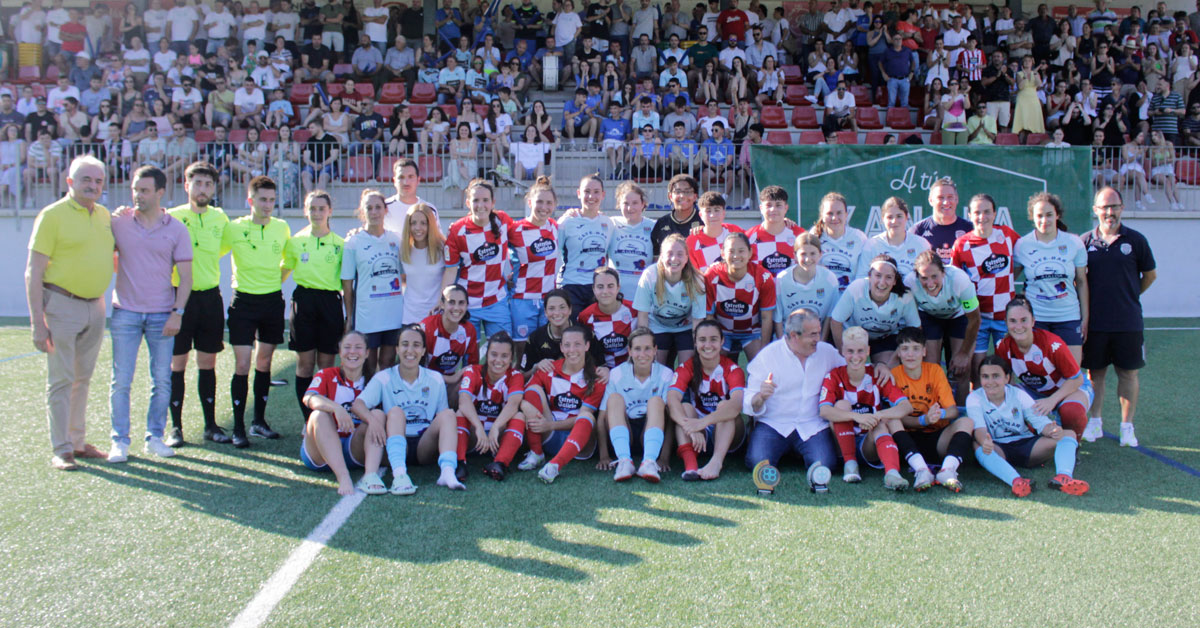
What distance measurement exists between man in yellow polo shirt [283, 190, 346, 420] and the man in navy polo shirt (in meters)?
4.87

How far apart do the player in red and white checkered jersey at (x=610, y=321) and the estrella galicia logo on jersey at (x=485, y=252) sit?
72 centimetres

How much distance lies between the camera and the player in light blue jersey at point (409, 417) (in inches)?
177

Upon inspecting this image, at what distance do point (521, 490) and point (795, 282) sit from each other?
211 cm

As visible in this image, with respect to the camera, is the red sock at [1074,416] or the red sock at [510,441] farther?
the red sock at [1074,416]

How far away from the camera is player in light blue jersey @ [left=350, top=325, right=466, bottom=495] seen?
4504mm

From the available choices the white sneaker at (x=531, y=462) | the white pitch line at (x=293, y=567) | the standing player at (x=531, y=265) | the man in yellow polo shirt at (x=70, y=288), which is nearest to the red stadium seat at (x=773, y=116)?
the standing player at (x=531, y=265)

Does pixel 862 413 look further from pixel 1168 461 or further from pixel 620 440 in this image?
pixel 1168 461

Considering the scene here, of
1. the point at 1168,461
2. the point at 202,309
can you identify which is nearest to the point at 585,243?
the point at 202,309

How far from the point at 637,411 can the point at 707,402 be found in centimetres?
41

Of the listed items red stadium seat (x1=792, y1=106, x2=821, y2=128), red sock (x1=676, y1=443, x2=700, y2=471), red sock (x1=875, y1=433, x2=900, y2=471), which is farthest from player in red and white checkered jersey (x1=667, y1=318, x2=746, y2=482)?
red stadium seat (x1=792, y1=106, x2=821, y2=128)

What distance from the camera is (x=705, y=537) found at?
12.4 feet

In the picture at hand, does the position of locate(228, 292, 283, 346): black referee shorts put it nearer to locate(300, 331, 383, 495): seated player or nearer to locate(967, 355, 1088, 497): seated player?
locate(300, 331, 383, 495): seated player

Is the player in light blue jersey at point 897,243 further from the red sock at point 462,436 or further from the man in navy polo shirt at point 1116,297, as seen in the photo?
the red sock at point 462,436

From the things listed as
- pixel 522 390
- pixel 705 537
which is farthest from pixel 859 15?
pixel 705 537
